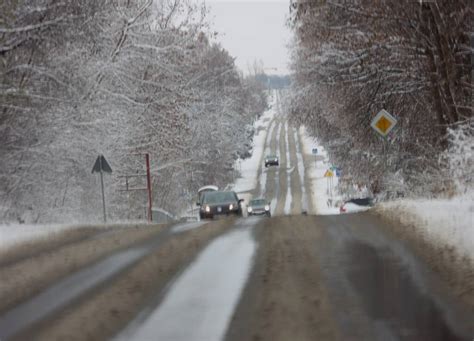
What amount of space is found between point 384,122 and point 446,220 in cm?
906

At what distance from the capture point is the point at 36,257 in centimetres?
1171

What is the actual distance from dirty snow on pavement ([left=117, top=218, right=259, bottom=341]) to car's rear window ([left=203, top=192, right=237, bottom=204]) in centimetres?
1786

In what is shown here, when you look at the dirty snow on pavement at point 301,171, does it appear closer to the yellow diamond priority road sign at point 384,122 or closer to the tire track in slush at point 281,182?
the tire track in slush at point 281,182

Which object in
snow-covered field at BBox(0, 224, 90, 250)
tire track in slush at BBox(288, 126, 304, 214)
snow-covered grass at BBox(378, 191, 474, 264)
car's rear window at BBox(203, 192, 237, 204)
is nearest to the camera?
snow-covered grass at BBox(378, 191, 474, 264)

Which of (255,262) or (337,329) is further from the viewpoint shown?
(255,262)

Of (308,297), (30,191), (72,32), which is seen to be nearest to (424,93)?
(72,32)

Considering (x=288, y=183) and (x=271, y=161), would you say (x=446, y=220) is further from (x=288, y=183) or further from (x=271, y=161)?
(x=271, y=161)

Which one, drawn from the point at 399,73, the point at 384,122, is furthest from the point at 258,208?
the point at 384,122

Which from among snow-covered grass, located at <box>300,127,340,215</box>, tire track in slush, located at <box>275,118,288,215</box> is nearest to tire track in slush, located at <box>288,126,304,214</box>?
tire track in slush, located at <box>275,118,288,215</box>

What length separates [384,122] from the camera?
20.5m

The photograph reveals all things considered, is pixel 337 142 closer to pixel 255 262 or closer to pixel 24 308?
pixel 255 262

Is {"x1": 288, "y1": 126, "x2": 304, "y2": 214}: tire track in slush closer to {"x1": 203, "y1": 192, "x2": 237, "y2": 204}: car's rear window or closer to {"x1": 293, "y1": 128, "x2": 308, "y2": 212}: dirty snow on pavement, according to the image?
{"x1": 293, "y1": 128, "x2": 308, "y2": 212}: dirty snow on pavement

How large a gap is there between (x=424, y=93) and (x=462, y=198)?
9942 mm

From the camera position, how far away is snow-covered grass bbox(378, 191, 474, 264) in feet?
32.3
